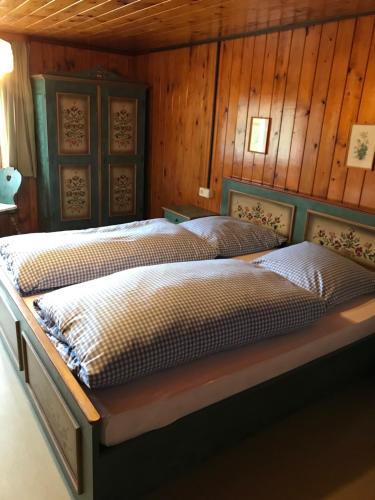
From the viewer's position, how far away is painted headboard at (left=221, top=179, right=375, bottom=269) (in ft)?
7.41

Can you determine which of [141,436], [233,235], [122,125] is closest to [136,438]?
[141,436]

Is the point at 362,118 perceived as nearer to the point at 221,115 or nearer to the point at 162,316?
the point at 221,115

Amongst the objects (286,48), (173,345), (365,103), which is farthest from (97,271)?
(286,48)

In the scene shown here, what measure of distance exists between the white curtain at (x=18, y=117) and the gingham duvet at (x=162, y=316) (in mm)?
2396

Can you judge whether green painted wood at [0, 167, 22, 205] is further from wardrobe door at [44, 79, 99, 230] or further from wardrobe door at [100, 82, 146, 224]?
wardrobe door at [100, 82, 146, 224]

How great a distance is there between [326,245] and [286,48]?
1.29 m

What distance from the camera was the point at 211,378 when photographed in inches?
56.1

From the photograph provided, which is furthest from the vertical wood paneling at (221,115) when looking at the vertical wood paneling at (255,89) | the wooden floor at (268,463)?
the wooden floor at (268,463)

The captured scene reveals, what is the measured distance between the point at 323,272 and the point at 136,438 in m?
1.19

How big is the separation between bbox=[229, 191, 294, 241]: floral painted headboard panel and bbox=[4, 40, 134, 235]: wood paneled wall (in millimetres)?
1998

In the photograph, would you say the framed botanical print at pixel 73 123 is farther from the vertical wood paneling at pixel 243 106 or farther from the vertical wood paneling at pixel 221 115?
the vertical wood paneling at pixel 243 106

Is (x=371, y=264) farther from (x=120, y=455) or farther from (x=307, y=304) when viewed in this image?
(x=120, y=455)

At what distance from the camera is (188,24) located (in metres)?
2.62

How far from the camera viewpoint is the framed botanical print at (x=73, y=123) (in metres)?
3.47
